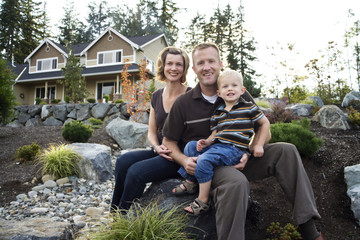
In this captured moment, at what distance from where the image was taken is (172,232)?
1.95 m

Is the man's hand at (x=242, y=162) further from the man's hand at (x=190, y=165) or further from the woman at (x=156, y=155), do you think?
the woman at (x=156, y=155)

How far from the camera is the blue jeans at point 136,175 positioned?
96.8 inches

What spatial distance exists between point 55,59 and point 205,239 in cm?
2261

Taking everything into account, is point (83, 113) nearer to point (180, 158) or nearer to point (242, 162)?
point (180, 158)

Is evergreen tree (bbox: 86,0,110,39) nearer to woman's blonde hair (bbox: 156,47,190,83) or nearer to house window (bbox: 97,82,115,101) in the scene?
house window (bbox: 97,82,115,101)

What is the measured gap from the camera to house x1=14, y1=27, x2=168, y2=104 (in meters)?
18.9

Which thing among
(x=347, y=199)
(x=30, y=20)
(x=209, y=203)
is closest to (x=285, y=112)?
(x=347, y=199)

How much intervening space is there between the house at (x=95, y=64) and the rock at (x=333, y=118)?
42.8 feet

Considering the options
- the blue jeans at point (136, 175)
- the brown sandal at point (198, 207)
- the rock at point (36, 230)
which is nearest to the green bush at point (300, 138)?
the blue jeans at point (136, 175)

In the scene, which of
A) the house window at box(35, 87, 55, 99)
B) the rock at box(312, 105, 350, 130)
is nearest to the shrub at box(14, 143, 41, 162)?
the rock at box(312, 105, 350, 130)

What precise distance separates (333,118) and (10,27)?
31309mm

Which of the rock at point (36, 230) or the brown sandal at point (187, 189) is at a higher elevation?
the brown sandal at point (187, 189)

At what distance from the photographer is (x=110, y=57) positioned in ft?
64.0

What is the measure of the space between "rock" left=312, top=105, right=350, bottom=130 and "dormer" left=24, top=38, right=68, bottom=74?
2003 cm
